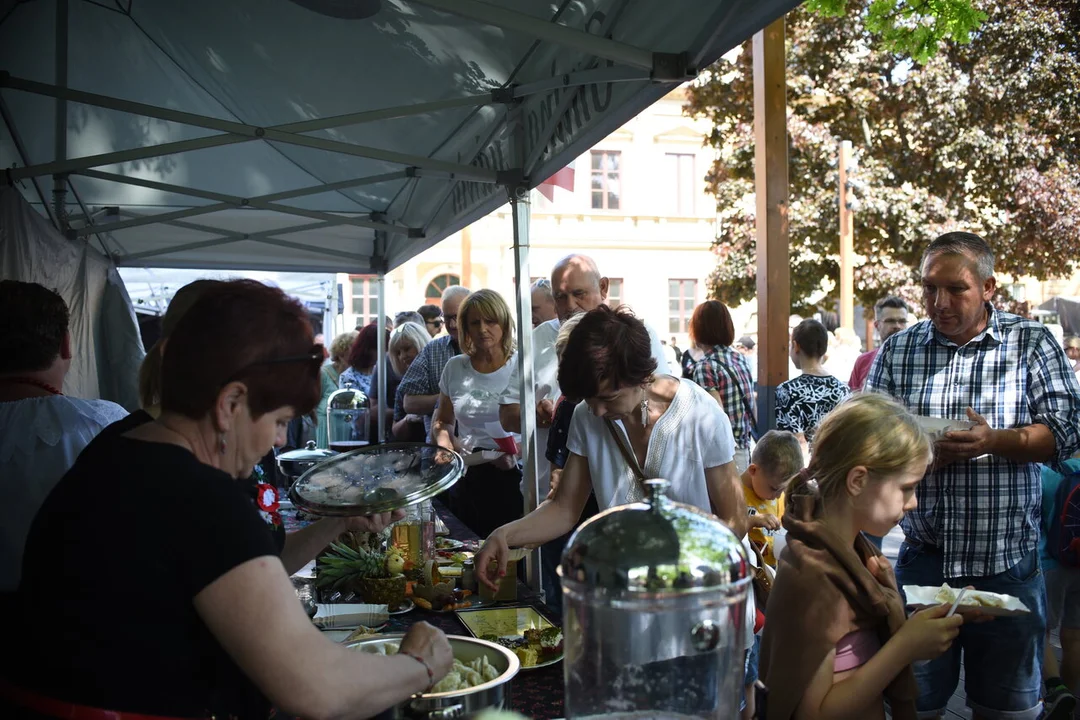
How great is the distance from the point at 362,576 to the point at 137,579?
1423 millimetres

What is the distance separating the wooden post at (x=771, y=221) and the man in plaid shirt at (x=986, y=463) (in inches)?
107

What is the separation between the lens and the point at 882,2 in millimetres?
5172

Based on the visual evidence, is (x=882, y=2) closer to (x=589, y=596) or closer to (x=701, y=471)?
(x=701, y=471)

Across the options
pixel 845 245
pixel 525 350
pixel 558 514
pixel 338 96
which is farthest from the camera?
pixel 845 245

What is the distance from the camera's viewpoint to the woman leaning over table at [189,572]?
1.14 m

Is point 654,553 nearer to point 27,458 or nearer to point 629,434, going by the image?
point 629,434

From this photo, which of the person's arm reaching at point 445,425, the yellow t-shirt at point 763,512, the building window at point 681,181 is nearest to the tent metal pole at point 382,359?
the person's arm reaching at point 445,425

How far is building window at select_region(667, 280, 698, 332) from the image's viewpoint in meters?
26.3

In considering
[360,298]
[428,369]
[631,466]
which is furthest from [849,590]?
[360,298]

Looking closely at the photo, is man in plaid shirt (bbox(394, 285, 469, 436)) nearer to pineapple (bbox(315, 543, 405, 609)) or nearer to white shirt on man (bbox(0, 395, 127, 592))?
pineapple (bbox(315, 543, 405, 609))

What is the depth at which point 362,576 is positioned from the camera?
254 cm

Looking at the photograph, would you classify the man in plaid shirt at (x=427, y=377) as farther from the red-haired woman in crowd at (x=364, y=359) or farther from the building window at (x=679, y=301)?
the building window at (x=679, y=301)

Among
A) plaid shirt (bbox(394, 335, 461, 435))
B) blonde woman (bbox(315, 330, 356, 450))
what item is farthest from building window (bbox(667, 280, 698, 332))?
plaid shirt (bbox(394, 335, 461, 435))

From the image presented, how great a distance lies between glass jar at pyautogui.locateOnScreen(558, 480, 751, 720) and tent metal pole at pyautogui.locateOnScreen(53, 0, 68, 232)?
113 inches
